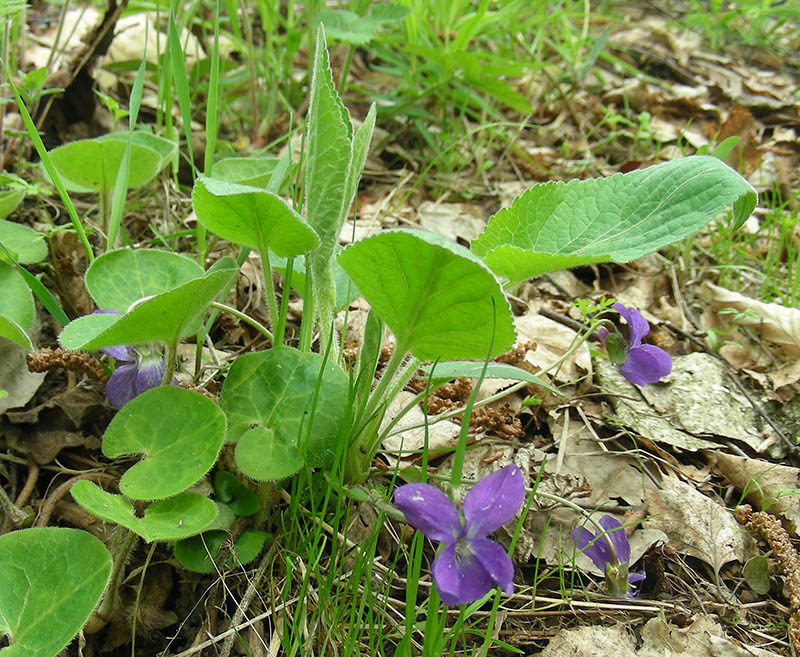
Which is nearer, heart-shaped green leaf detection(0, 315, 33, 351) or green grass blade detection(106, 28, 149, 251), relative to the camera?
heart-shaped green leaf detection(0, 315, 33, 351)

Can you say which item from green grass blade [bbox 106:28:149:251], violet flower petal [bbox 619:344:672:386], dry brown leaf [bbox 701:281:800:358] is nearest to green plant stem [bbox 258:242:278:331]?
green grass blade [bbox 106:28:149:251]

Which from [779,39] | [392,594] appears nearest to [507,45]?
[779,39]

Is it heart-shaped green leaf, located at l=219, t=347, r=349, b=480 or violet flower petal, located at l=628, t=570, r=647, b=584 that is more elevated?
heart-shaped green leaf, located at l=219, t=347, r=349, b=480

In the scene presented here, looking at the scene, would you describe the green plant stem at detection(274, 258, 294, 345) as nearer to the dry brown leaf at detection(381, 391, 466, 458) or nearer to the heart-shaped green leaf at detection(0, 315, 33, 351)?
the dry brown leaf at detection(381, 391, 466, 458)

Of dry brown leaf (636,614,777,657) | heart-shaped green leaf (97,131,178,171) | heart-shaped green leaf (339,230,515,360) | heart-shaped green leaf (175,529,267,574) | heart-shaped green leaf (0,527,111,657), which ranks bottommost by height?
dry brown leaf (636,614,777,657)

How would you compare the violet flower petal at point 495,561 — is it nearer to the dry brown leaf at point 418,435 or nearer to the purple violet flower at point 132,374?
the dry brown leaf at point 418,435

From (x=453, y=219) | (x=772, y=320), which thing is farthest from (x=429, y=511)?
(x=453, y=219)

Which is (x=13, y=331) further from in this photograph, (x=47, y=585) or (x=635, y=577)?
(x=635, y=577)

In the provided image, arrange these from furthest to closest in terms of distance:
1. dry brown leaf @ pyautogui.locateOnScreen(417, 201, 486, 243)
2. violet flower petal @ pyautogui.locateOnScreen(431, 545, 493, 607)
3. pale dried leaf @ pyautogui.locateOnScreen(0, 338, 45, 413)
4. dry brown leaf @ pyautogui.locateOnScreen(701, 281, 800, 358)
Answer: dry brown leaf @ pyautogui.locateOnScreen(417, 201, 486, 243) < dry brown leaf @ pyautogui.locateOnScreen(701, 281, 800, 358) < pale dried leaf @ pyautogui.locateOnScreen(0, 338, 45, 413) < violet flower petal @ pyautogui.locateOnScreen(431, 545, 493, 607)
